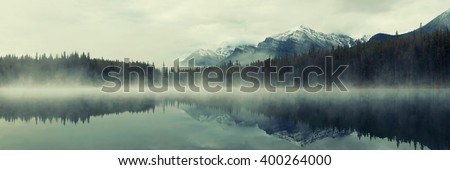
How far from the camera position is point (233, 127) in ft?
65.1

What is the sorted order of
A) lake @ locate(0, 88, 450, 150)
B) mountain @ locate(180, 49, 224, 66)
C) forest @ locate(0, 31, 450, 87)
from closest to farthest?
lake @ locate(0, 88, 450, 150), mountain @ locate(180, 49, 224, 66), forest @ locate(0, 31, 450, 87)

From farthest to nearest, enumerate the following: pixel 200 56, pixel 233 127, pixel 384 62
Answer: pixel 384 62 → pixel 200 56 → pixel 233 127

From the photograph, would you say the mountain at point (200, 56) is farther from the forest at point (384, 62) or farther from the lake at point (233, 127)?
the forest at point (384, 62)

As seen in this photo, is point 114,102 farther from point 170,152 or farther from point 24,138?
point 170,152

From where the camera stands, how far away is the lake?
53.7 ft

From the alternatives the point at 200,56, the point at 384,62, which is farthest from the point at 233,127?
the point at 384,62

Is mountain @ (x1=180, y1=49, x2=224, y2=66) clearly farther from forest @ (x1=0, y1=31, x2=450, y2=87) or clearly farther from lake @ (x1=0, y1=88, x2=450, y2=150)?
forest @ (x1=0, y1=31, x2=450, y2=87)

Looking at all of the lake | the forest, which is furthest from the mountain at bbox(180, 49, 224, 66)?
the forest

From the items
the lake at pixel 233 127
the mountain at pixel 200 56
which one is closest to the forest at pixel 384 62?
the mountain at pixel 200 56

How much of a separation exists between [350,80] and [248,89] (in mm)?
15845

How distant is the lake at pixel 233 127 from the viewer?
16.4m

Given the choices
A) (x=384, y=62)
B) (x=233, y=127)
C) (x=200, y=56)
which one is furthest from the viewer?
(x=384, y=62)

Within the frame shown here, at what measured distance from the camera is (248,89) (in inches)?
1843

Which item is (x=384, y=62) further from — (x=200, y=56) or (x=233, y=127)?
(x=233, y=127)
